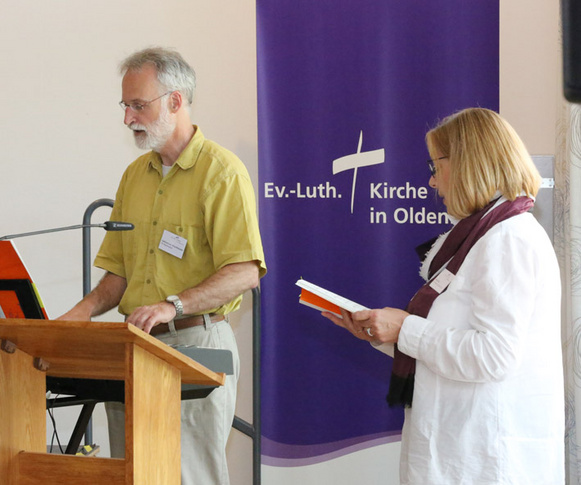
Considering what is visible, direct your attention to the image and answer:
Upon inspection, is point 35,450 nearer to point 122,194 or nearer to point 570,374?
point 122,194

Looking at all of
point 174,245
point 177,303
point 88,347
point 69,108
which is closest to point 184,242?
point 174,245

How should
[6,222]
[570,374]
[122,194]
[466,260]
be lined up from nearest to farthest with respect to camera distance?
[466,260] < [122,194] < [570,374] < [6,222]

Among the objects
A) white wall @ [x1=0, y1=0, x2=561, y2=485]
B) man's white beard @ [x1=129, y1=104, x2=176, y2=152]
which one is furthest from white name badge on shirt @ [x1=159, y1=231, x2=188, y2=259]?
white wall @ [x1=0, y1=0, x2=561, y2=485]

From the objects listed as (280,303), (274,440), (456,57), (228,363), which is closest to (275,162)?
(280,303)

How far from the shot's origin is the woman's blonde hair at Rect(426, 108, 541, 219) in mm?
2074

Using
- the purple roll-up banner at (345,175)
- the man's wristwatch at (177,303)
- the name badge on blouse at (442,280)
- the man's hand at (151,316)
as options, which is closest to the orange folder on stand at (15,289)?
the man's hand at (151,316)

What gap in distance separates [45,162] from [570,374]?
8.66ft

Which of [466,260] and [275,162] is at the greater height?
[275,162]

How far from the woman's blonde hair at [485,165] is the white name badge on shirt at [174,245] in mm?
888

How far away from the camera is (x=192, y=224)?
100 inches

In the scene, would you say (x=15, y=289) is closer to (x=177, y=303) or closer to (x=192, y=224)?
(x=177, y=303)

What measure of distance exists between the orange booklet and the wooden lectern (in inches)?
16.2

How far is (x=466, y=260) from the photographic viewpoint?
2.06 m

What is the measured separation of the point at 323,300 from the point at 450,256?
0.38 metres
